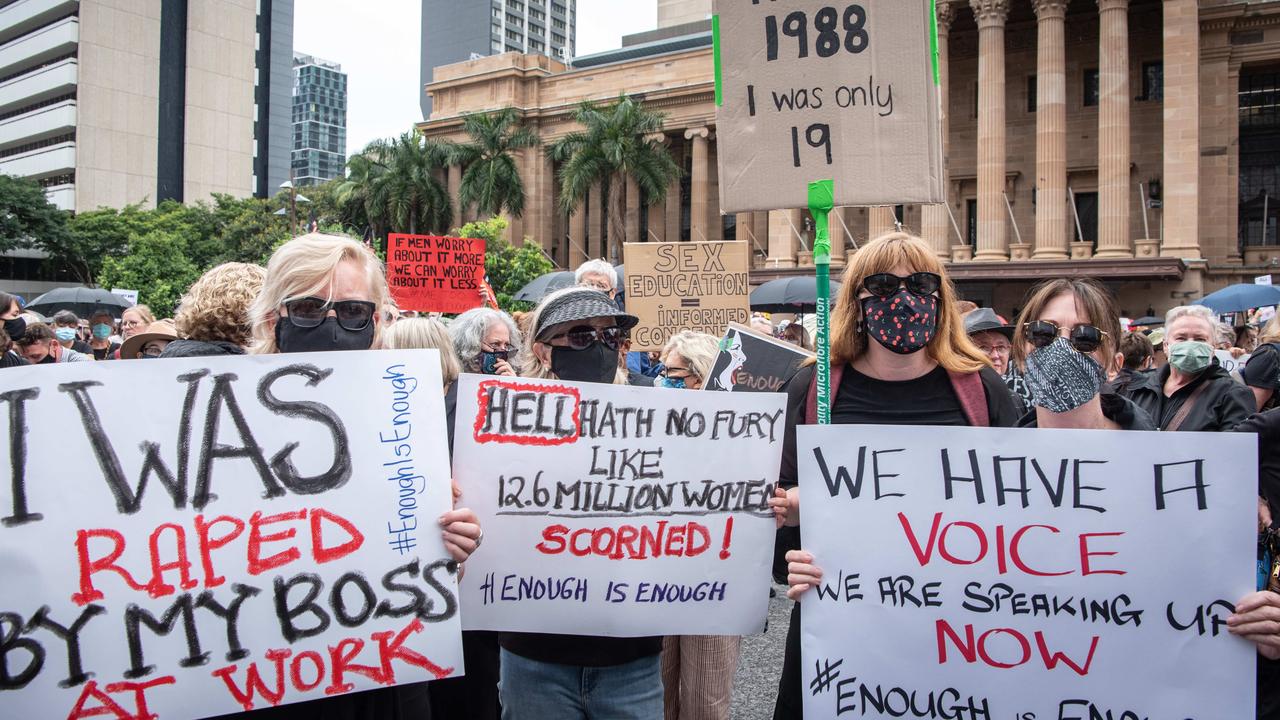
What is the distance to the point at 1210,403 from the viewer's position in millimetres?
5105

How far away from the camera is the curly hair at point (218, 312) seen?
337 centimetres

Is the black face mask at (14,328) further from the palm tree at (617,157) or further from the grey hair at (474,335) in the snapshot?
the palm tree at (617,157)

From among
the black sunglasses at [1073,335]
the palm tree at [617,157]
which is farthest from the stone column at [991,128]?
the black sunglasses at [1073,335]

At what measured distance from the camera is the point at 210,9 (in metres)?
75.7

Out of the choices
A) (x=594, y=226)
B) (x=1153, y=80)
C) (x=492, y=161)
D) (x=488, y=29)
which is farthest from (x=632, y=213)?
(x=488, y=29)

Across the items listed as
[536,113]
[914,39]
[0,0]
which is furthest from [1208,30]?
[0,0]

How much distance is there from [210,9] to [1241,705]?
86.3m

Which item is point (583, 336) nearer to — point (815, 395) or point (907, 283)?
point (815, 395)

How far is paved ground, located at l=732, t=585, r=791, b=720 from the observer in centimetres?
508

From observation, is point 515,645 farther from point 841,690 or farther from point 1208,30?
point 1208,30

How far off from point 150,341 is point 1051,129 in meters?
33.1

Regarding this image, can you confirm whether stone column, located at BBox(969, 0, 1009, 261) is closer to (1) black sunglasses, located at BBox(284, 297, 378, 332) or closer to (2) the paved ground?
(2) the paved ground

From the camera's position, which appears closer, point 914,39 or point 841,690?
point 841,690

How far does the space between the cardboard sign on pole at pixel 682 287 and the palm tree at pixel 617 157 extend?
35839mm
